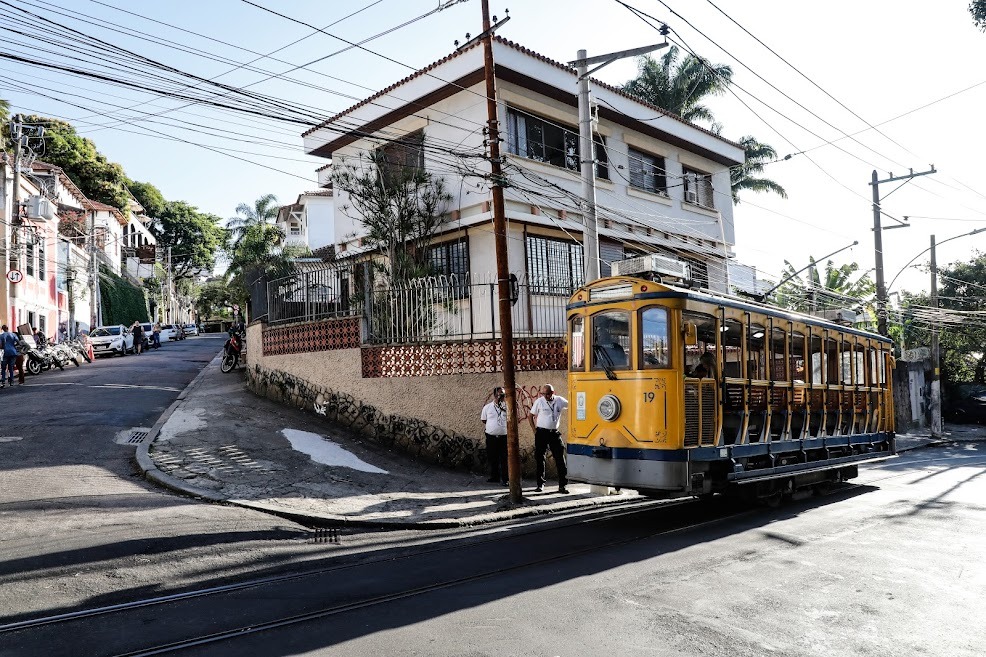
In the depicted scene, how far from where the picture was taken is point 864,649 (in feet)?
15.9

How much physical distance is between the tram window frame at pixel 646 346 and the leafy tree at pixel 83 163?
50.4 metres

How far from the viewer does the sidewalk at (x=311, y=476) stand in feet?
32.1

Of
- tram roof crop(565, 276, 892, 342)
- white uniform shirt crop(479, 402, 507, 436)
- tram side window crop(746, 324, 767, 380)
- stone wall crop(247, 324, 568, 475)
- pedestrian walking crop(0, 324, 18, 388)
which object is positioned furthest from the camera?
pedestrian walking crop(0, 324, 18, 388)

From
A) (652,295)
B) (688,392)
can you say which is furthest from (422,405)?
(688,392)

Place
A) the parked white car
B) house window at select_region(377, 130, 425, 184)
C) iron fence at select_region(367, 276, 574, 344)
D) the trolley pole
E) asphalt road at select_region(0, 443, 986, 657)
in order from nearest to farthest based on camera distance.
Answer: asphalt road at select_region(0, 443, 986, 657) → the trolley pole → iron fence at select_region(367, 276, 574, 344) → house window at select_region(377, 130, 425, 184) → the parked white car

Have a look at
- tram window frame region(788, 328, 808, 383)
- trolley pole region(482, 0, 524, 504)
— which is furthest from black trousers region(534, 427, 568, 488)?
tram window frame region(788, 328, 808, 383)

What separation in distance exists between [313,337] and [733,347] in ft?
30.2

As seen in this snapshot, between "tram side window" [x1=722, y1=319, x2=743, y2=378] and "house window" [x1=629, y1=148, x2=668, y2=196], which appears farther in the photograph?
"house window" [x1=629, y1=148, x2=668, y2=196]

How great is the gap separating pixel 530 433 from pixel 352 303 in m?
4.60

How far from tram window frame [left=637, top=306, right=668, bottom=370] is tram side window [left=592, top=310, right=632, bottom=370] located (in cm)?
21

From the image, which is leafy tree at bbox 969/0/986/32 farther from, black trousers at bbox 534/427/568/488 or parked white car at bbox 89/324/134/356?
parked white car at bbox 89/324/134/356

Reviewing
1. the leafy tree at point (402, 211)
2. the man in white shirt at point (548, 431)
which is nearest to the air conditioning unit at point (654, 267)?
the man in white shirt at point (548, 431)

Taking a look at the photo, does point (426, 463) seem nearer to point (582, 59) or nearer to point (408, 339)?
point (408, 339)

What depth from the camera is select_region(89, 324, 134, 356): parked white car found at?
32938 millimetres
